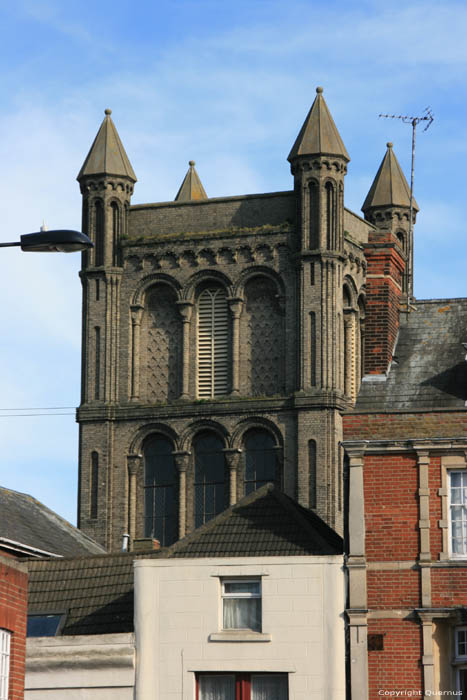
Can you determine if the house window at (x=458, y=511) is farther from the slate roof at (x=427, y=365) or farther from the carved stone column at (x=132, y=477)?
the carved stone column at (x=132, y=477)

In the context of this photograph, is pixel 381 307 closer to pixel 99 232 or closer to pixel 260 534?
pixel 260 534

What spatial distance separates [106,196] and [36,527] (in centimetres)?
3287

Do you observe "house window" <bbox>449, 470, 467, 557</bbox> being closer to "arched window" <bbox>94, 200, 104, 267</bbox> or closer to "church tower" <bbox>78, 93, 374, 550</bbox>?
"church tower" <bbox>78, 93, 374, 550</bbox>

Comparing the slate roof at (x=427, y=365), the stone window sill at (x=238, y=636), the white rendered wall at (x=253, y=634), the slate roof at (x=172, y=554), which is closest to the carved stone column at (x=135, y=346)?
the slate roof at (x=172, y=554)

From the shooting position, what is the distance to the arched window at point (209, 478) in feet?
253

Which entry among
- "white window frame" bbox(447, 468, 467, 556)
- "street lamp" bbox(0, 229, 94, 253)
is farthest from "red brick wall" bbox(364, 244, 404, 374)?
→ "street lamp" bbox(0, 229, 94, 253)

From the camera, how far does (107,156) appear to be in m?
81.9

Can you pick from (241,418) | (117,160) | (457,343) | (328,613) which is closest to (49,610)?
(328,613)

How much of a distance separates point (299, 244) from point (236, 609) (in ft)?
139

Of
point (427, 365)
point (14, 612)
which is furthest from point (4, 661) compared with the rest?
point (427, 365)

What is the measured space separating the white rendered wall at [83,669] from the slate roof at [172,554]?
175cm

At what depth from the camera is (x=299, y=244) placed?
78188 millimetres

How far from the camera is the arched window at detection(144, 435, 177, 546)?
76875 mm

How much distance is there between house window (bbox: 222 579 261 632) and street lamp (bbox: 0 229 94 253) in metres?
13.0
